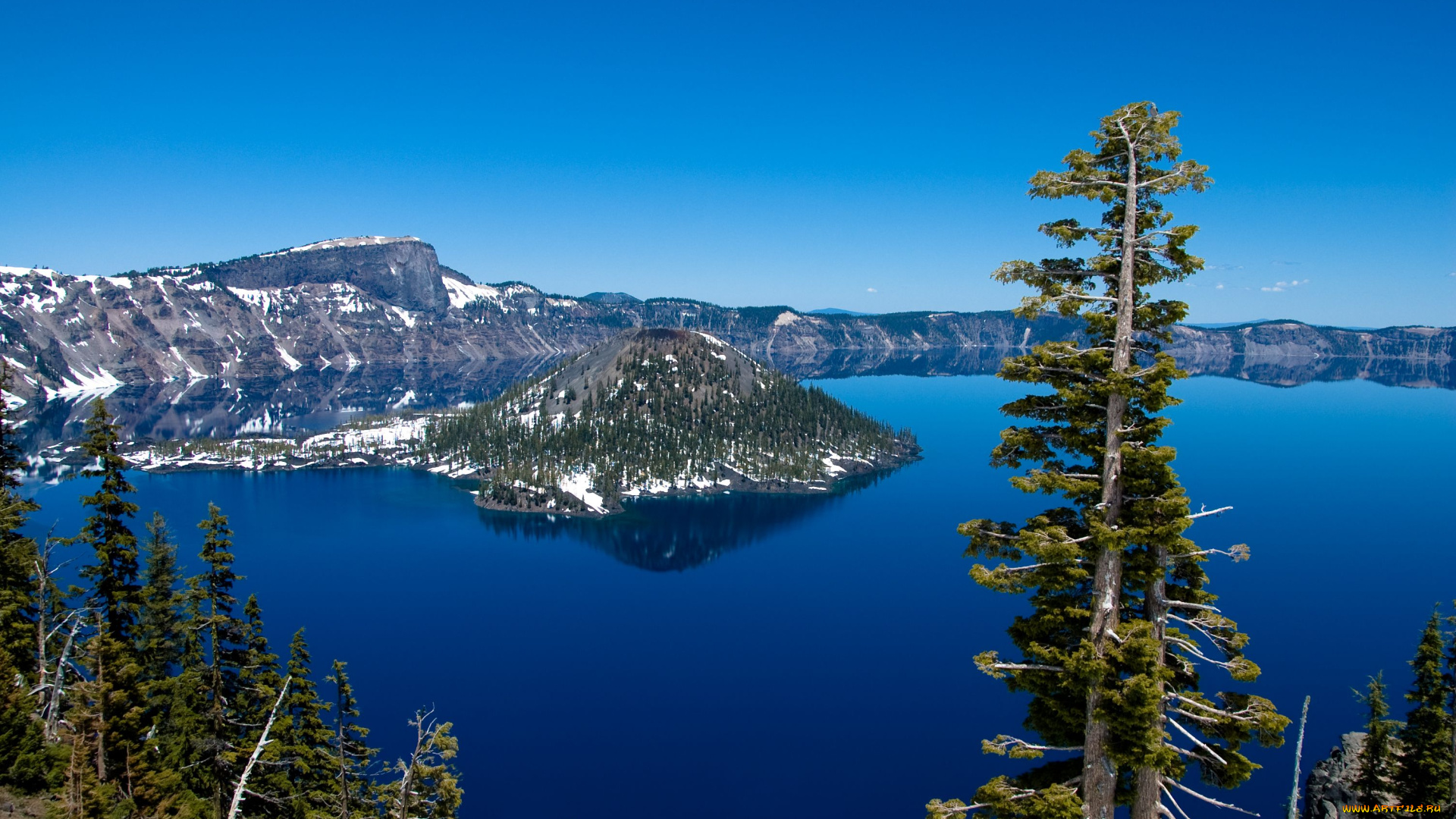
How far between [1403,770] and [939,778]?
36.0 meters

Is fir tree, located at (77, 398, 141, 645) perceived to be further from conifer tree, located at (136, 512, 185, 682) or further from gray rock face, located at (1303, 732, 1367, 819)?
gray rock face, located at (1303, 732, 1367, 819)

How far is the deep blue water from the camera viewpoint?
2827 inches

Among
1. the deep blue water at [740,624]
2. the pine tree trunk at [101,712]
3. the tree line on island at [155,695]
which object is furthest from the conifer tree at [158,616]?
the deep blue water at [740,624]

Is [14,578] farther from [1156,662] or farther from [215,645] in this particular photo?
[1156,662]

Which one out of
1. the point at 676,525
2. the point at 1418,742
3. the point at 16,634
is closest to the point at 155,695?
the point at 16,634

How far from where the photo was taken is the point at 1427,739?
4181 centimetres

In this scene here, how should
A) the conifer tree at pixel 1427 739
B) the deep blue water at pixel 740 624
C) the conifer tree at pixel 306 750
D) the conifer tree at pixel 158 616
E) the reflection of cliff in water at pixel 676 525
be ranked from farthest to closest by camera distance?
1. the reflection of cliff in water at pixel 676 525
2. the deep blue water at pixel 740 624
3. the conifer tree at pixel 1427 739
4. the conifer tree at pixel 158 616
5. the conifer tree at pixel 306 750

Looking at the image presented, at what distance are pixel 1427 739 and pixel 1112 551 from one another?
144ft

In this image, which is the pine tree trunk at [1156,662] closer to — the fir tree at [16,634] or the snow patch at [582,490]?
the fir tree at [16,634]

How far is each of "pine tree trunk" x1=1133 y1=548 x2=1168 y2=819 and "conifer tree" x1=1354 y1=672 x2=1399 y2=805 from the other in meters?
39.4

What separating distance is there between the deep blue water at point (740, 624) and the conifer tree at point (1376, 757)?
22547mm

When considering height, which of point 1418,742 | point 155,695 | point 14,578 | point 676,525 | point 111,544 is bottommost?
point 676,525

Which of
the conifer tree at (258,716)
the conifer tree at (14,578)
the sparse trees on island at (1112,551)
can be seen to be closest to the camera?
the sparse trees on island at (1112,551)

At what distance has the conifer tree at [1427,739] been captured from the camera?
3817cm
